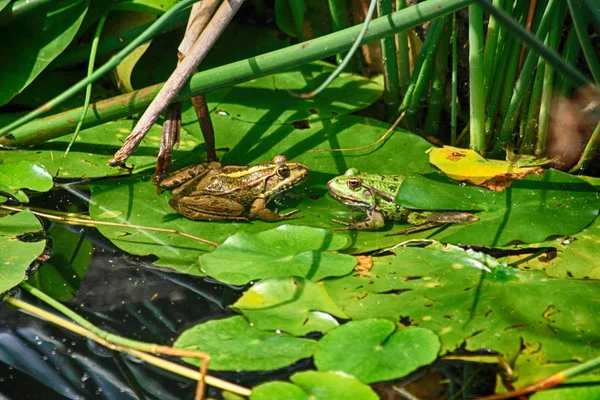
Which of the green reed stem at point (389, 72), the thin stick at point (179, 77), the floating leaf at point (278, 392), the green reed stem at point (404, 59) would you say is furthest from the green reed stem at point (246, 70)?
the floating leaf at point (278, 392)

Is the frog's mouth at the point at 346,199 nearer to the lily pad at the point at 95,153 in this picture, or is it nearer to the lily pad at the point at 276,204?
the lily pad at the point at 276,204

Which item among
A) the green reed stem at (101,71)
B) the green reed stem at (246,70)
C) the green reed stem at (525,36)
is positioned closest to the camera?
the green reed stem at (525,36)

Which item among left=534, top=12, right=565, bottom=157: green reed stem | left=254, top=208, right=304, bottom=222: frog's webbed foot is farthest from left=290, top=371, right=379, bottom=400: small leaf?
left=534, top=12, right=565, bottom=157: green reed stem

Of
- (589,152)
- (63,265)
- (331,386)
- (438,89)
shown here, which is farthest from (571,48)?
(63,265)

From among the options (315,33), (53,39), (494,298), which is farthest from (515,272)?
(53,39)

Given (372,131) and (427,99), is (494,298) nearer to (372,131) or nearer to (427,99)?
(372,131)

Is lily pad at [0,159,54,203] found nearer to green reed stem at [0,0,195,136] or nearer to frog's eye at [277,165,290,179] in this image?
green reed stem at [0,0,195,136]
